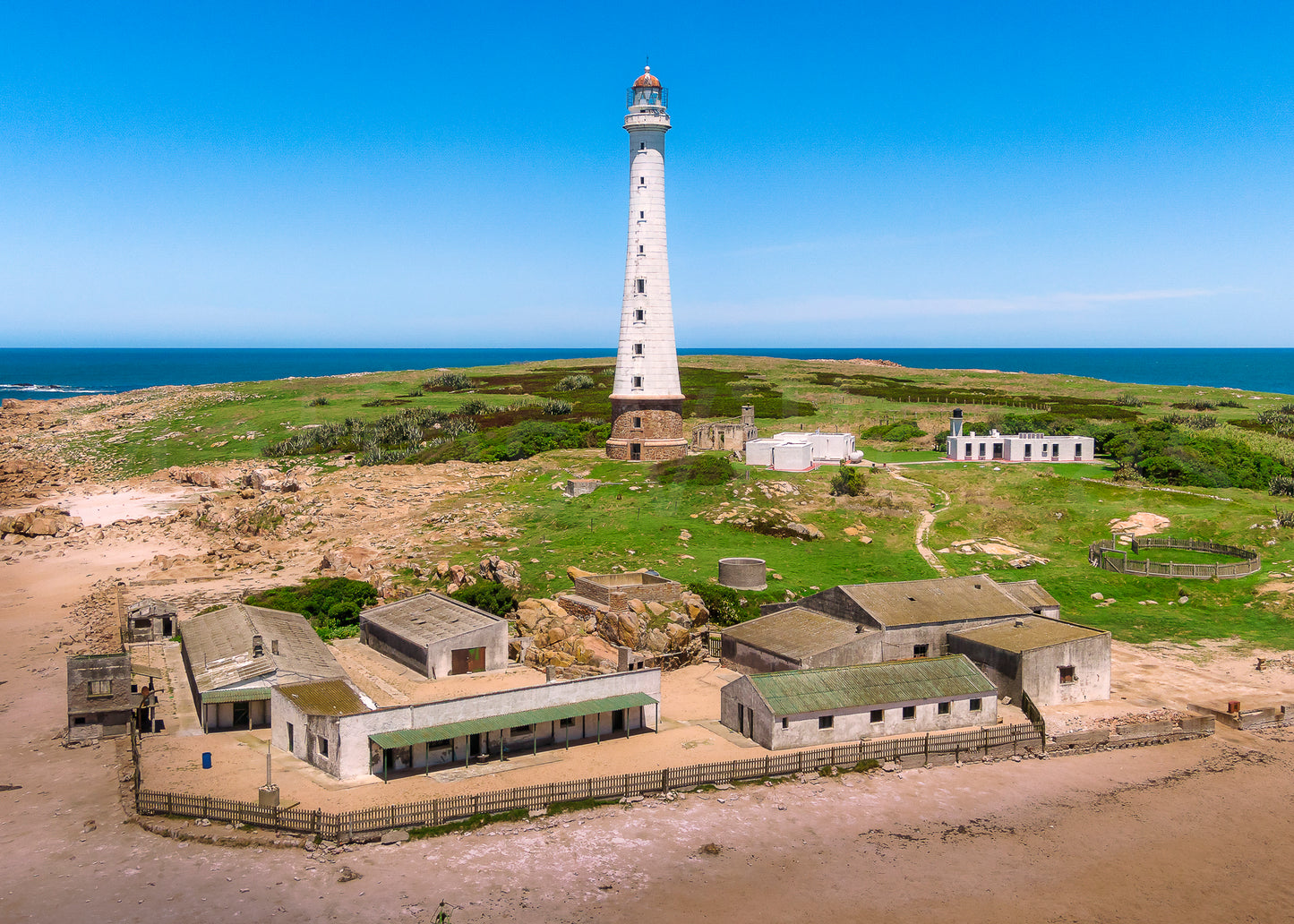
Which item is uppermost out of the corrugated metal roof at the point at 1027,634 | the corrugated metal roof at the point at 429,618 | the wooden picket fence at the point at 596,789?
the corrugated metal roof at the point at 1027,634

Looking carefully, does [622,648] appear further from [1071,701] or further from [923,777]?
[1071,701]

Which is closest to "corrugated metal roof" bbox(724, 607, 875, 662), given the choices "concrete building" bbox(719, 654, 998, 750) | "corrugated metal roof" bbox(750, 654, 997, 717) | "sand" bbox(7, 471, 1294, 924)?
"corrugated metal roof" bbox(750, 654, 997, 717)

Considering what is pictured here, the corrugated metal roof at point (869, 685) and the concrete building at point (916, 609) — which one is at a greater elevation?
the concrete building at point (916, 609)

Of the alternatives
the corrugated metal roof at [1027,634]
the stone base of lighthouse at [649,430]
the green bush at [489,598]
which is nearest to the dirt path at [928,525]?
the corrugated metal roof at [1027,634]

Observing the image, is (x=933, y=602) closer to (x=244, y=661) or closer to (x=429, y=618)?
(x=429, y=618)

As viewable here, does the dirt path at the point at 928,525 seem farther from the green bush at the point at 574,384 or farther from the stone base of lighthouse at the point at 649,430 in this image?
the green bush at the point at 574,384

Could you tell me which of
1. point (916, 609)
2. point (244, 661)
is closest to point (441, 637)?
point (244, 661)

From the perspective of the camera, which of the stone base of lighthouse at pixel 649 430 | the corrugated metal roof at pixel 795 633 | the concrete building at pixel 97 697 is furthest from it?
the stone base of lighthouse at pixel 649 430
